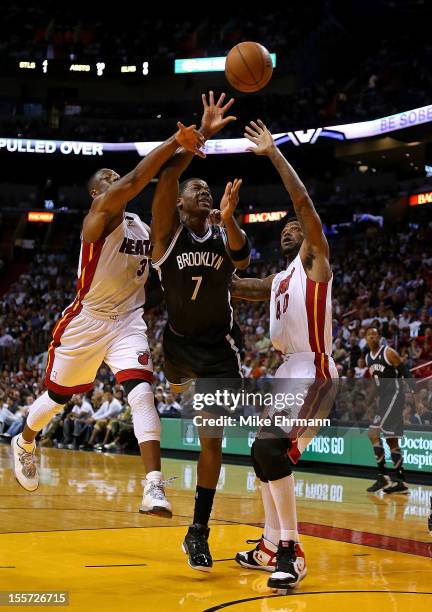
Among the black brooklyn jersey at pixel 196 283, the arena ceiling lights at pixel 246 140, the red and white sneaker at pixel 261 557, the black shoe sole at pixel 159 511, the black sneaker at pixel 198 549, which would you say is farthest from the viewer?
the arena ceiling lights at pixel 246 140

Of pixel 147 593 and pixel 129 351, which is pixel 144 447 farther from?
pixel 147 593

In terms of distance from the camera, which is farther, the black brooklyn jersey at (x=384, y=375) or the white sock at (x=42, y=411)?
the black brooklyn jersey at (x=384, y=375)

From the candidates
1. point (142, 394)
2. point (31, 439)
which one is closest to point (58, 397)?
point (31, 439)

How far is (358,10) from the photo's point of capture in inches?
1249

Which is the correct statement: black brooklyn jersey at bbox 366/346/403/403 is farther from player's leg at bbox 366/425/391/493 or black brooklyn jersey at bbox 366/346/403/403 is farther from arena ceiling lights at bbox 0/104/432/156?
arena ceiling lights at bbox 0/104/432/156

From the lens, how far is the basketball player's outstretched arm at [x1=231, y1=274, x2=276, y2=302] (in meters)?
6.12

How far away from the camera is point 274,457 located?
5176mm

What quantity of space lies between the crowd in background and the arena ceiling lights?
311 centimetres

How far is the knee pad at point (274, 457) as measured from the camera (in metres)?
5.18

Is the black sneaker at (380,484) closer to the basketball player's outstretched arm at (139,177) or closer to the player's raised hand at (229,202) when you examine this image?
the player's raised hand at (229,202)

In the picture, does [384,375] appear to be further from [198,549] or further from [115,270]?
[198,549]

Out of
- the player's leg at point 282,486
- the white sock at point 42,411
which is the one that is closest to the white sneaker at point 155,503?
the player's leg at point 282,486

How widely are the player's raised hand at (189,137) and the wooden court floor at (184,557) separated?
2633mm

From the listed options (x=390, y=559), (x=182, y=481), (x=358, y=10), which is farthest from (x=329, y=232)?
(x=390, y=559)
